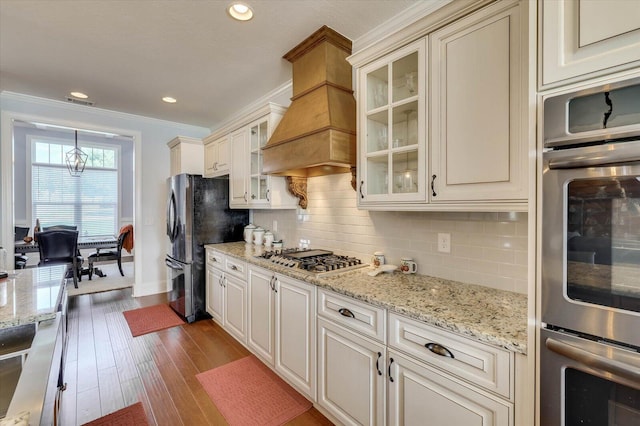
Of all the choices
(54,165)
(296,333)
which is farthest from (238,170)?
(54,165)

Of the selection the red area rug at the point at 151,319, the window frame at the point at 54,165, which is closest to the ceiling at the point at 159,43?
the red area rug at the point at 151,319

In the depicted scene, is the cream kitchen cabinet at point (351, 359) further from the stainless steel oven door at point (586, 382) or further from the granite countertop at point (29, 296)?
the granite countertop at point (29, 296)

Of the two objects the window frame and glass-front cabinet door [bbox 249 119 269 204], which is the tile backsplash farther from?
the window frame

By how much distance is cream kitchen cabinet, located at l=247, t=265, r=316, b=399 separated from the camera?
1.96m

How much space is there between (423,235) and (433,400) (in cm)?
101

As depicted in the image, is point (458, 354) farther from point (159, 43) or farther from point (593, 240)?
point (159, 43)

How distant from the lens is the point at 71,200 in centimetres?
665

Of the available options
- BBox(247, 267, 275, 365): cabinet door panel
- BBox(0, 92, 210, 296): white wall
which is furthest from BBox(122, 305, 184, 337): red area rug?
BBox(247, 267, 275, 365): cabinet door panel

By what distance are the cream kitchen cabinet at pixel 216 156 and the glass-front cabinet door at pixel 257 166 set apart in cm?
57

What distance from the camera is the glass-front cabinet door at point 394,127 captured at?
1.69 metres

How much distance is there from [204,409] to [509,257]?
2181mm

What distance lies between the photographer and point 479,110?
1440mm

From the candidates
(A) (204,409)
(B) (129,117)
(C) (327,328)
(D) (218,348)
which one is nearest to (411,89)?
(C) (327,328)

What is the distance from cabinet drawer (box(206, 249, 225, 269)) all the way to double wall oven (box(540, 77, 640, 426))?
2.82 meters
